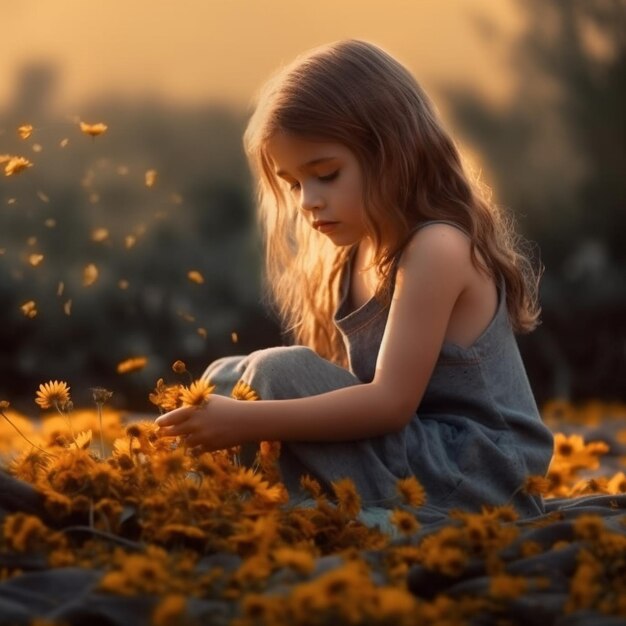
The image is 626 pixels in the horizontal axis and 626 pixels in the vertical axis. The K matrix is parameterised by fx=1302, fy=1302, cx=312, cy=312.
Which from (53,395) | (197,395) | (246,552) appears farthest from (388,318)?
(246,552)

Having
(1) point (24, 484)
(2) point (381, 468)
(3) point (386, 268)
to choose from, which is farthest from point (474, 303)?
(1) point (24, 484)

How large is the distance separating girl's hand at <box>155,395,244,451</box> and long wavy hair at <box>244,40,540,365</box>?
57 centimetres

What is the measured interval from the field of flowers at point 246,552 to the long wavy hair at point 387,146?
0.60m

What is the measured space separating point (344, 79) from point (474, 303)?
2.07ft

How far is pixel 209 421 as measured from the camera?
272cm

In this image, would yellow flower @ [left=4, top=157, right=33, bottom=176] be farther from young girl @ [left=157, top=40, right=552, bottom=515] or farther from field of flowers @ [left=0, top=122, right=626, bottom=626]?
young girl @ [left=157, top=40, right=552, bottom=515]

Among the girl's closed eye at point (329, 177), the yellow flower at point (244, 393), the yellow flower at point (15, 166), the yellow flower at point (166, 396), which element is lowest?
the yellow flower at point (244, 393)

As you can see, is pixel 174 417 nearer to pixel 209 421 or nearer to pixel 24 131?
pixel 209 421

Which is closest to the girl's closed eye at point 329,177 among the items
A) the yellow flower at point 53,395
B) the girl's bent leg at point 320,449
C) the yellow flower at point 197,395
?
the girl's bent leg at point 320,449

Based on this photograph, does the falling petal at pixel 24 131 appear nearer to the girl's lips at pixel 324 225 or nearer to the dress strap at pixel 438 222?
the girl's lips at pixel 324 225

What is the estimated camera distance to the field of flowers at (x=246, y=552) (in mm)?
1864

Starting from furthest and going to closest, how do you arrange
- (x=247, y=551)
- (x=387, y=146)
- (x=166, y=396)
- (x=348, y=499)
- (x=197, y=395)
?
(x=387, y=146)
(x=166, y=396)
(x=197, y=395)
(x=348, y=499)
(x=247, y=551)

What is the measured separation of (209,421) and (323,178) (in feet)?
2.24

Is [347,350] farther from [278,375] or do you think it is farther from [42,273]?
[42,273]
